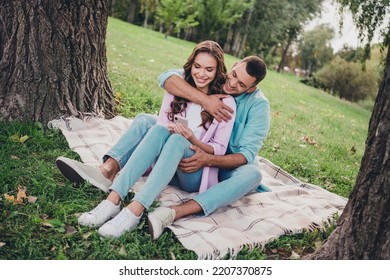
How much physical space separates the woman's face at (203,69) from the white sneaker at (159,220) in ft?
3.20

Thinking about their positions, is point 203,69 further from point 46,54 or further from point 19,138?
point 19,138

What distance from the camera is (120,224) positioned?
2.53 metres

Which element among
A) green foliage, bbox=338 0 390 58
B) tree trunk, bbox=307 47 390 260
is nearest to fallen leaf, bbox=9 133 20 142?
tree trunk, bbox=307 47 390 260

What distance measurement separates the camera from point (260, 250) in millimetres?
2666

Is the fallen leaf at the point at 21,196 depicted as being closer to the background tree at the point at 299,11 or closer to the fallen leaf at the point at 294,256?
the fallen leaf at the point at 294,256

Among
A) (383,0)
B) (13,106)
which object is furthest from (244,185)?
(383,0)

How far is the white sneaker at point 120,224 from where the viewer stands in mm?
2498

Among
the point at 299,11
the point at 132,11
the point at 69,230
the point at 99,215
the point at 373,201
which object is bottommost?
the point at 69,230

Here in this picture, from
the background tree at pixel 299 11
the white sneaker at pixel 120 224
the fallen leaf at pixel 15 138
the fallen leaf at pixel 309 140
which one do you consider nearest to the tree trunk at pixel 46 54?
the fallen leaf at pixel 15 138

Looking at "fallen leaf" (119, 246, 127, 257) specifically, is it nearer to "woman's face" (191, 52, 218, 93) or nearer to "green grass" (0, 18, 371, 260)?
"green grass" (0, 18, 371, 260)

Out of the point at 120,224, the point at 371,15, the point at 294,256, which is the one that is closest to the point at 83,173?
the point at 120,224

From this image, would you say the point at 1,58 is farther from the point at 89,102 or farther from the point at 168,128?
the point at 168,128

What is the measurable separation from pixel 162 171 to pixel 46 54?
6.14 feet

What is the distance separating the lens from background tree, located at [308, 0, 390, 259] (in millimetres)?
2078
